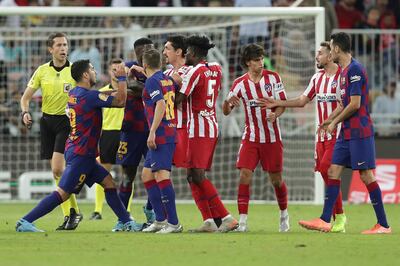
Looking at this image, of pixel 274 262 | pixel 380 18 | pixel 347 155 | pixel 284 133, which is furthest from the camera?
pixel 380 18

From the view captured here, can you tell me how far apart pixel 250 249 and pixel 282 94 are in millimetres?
3140

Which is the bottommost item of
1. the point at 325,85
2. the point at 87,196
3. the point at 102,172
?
the point at 87,196

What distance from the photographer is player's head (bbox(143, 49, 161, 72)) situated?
1215 centimetres

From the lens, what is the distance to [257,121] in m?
13.1

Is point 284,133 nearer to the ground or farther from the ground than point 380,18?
nearer to the ground

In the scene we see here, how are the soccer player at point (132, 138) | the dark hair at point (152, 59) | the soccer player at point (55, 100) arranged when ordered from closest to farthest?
the dark hair at point (152, 59) → the soccer player at point (132, 138) → the soccer player at point (55, 100)

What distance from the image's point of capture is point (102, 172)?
1270 cm

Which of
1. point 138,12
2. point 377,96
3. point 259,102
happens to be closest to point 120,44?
point 138,12

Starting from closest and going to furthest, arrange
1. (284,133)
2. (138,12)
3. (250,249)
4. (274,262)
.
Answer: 1. (274,262)
2. (250,249)
3. (138,12)
4. (284,133)

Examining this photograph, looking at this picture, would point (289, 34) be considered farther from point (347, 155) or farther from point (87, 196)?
point (347, 155)

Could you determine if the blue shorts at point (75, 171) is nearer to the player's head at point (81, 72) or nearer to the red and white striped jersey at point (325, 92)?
the player's head at point (81, 72)

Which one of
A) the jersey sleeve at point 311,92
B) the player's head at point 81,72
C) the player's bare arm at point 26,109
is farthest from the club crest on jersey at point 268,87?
the player's bare arm at point 26,109

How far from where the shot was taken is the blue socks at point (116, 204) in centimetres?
1264

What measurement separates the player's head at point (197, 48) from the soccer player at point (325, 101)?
36.0 inches
